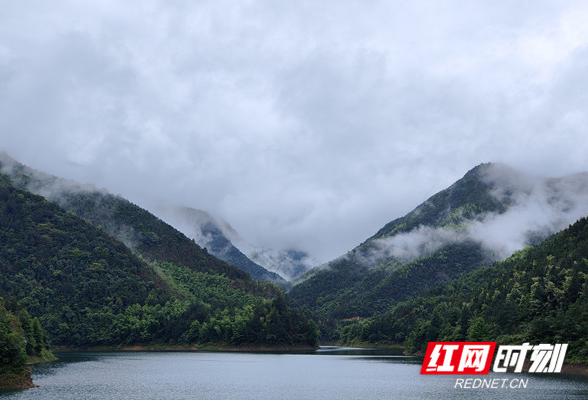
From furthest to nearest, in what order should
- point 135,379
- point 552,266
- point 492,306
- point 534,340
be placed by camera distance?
point 492,306 → point 552,266 → point 534,340 → point 135,379

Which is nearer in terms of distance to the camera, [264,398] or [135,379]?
[264,398]

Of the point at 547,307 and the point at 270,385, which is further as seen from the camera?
the point at 547,307

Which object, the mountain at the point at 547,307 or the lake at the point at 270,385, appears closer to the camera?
the lake at the point at 270,385

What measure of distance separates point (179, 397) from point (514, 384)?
54.1 m

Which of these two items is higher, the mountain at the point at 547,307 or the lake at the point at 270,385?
the mountain at the point at 547,307

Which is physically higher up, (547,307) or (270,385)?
(547,307)

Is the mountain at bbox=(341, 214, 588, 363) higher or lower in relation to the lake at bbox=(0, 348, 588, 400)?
higher

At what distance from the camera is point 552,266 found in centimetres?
17725

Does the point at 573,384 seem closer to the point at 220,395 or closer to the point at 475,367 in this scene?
the point at 475,367

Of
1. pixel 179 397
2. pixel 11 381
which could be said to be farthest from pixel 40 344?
pixel 179 397

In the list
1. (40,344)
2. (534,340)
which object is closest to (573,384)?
(534,340)

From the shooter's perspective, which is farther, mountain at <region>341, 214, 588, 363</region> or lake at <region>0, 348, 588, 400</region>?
mountain at <region>341, 214, 588, 363</region>

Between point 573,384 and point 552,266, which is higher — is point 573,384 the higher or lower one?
the lower one

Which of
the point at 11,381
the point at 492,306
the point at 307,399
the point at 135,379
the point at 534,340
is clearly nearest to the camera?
the point at 307,399
